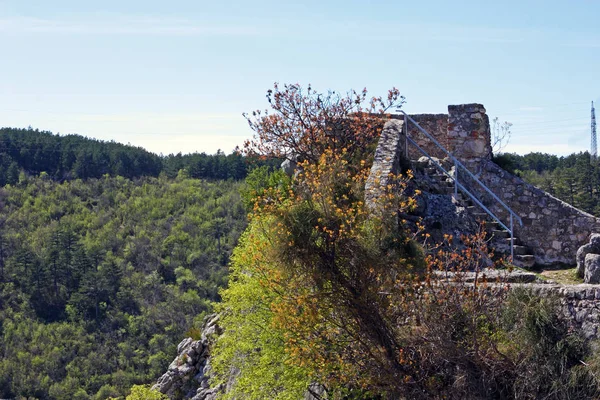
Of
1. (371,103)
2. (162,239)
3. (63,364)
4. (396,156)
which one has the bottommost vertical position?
(63,364)

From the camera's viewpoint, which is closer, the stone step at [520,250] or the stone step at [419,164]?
the stone step at [520,250]

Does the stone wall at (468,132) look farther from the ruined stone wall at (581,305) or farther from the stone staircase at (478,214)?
the ruined stone wall at (581,305)

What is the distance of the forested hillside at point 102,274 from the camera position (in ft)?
214

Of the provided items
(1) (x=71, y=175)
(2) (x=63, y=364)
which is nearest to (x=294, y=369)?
(2) (x=63, y=364)

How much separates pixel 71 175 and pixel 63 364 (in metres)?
46.8

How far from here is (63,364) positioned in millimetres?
67750

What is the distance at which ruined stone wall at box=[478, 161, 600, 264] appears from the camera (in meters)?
14.0

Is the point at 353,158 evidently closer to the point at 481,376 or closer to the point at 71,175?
the point at 481,376

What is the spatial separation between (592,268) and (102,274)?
73.7 m

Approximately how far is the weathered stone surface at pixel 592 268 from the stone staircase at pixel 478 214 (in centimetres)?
208

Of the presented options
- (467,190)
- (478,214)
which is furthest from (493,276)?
(467,190)

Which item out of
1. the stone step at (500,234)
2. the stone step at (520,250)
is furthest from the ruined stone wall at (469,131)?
the stone step at (520,250)

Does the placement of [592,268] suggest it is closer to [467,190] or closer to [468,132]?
[467,190]

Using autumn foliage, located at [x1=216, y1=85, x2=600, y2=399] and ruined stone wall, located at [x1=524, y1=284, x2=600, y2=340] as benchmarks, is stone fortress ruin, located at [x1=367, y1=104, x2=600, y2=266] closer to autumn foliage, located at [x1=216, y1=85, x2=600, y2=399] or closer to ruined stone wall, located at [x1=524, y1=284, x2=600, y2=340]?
autumn foliage, located at [x1=216, y1=85, x2=600, y2=399]
